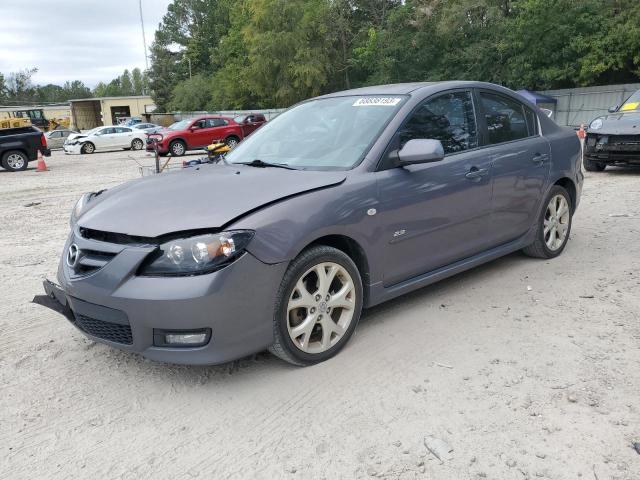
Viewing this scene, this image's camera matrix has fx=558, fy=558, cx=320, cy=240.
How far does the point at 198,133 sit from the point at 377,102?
20289 mm

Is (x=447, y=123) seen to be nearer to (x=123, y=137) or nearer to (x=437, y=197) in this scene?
(x=437, y=197)

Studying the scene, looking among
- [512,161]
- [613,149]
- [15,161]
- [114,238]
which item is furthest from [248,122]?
[114,238]

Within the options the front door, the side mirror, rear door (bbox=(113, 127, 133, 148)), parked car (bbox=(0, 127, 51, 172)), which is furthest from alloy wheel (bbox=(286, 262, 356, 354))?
rear door (bbox=(113, 127, 133, 148))

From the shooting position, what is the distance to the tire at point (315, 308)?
10.4 ft

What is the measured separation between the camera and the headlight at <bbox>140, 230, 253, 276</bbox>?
2896 mm

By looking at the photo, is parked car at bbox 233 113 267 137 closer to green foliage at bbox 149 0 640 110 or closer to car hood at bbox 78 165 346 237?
green foliage at bbox 149 0 640 110

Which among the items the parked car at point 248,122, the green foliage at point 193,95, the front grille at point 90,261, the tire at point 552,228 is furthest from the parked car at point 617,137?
the green foliage at point 193,95

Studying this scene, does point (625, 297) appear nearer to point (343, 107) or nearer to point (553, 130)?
point (553, 130)

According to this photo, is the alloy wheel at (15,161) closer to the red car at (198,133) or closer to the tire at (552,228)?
the red car at (198,133)

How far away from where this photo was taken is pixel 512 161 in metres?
4.62

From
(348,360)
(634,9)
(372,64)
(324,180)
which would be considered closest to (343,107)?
(324,180)

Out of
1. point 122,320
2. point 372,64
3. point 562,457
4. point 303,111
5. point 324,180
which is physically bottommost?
point 562,457

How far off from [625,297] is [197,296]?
3.33 meters

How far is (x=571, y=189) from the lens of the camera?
17.8 ft
